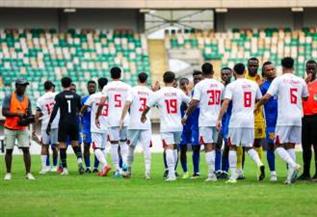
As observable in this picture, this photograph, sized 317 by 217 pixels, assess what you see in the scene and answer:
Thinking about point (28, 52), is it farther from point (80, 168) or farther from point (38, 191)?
point (38, 191)

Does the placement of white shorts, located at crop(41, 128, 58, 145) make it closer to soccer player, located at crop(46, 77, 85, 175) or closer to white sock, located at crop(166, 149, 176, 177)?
soccer player, located at crop(46, 77, 85, 175)

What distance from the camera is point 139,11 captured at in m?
54.4

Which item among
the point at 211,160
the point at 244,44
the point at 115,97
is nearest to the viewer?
the point at 211,160

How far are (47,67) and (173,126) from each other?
29468 mm

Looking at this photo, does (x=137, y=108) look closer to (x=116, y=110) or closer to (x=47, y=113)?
(x=116, y=110)

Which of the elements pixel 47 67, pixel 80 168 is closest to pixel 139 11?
pixel 47 67

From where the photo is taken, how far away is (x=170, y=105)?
75.6 ft

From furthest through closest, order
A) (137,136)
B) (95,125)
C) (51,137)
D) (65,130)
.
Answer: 1. (51,137)
2. (95,125)
3. (65,130)
4. (137,136)

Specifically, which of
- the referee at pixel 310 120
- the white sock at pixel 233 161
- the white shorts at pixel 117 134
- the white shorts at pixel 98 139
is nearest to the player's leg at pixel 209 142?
the white sock at pixel 233 161

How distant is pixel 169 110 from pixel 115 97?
2.00 m

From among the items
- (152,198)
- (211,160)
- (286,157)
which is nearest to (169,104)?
(211,160)

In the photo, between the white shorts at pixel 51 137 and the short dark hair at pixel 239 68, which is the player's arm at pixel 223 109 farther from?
the white shorts at pixel 51 137

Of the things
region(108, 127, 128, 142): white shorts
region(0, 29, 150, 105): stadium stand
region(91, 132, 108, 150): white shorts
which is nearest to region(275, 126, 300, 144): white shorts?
region(108, 127, 128, 142): white shorts

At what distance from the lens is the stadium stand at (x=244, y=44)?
53.5 meters
